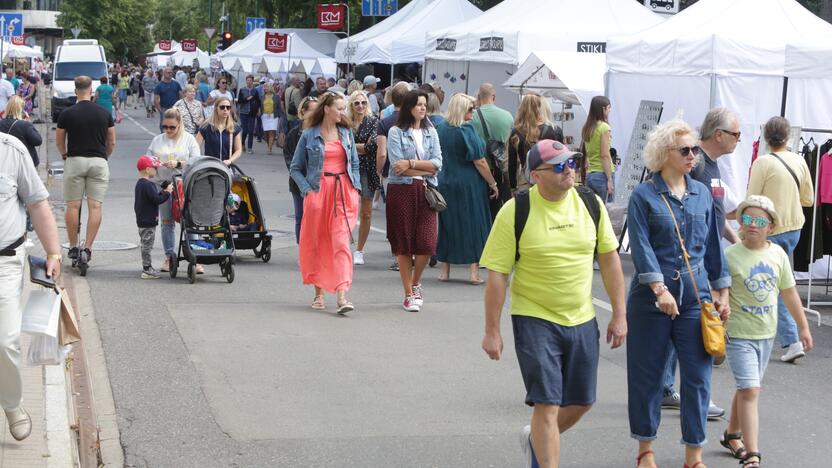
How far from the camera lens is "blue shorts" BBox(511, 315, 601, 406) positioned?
17.7ft

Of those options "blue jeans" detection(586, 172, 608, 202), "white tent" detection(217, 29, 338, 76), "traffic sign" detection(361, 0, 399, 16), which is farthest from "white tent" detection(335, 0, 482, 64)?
"blue jeans" detection(586, 172, 608, 202)

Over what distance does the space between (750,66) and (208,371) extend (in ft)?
25.8

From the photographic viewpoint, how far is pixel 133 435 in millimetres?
6770

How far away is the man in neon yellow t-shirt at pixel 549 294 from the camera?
5418 millimetres

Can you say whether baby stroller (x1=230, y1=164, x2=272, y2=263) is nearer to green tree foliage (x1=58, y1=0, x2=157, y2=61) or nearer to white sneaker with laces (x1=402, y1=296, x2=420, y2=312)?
white sneaker with laces (x1=402, y1=296, x2=420, y2=312)

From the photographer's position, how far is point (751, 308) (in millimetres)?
6332

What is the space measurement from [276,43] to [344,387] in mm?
31893

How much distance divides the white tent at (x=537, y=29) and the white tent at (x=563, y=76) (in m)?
0.81

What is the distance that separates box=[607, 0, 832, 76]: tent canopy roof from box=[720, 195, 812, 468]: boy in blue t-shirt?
7254 millimetres

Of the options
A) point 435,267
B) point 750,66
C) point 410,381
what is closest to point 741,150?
point 750,66

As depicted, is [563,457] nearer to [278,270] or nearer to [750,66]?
[278,270]

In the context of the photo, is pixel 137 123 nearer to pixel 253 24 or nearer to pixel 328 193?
pixel 253 24

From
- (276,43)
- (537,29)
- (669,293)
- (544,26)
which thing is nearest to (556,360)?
(669,293)

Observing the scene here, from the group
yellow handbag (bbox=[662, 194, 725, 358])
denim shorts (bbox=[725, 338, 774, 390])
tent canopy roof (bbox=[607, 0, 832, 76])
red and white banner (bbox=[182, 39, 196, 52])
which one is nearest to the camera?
yellow handbag (bbox=[662, 194, 725, 358])
